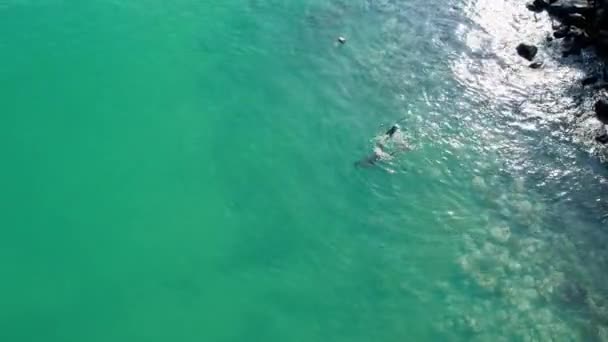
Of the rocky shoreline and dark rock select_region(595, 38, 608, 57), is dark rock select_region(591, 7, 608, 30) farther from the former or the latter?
dark rock select_region(595, 38, 608, 57)

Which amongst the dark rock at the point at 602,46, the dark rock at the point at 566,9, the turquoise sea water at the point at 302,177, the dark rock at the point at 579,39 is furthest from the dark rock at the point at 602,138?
the dark rock at the point at 566,9

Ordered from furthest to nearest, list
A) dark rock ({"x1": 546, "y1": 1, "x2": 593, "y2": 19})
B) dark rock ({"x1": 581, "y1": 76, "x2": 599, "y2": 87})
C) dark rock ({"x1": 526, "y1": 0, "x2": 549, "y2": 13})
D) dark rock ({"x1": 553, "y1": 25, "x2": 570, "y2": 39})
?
1. dark rock ({"x1": 526, "y1": 0, "x2": 549, "y2": 13})
2. dark rock ({"x1": 553, "y1": 25, "x2": 570, "y2": 39})
3. dark rock ({"x1": 546, "y1": 1, "x2": 593, "y2": 19})
4. dark rock ({"x1": 581, "y1": 76, "x2": 599, "y2": 87})

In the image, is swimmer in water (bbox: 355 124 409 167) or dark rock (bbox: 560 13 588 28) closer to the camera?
swimmer in water (bbox: 355 124 409 167)

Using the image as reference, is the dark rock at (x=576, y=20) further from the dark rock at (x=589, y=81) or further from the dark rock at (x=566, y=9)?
the dark rock at (x=589, y=81)

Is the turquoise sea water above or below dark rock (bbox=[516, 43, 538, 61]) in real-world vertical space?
below

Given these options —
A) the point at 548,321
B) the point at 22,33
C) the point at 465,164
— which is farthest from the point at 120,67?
the point at 548,321

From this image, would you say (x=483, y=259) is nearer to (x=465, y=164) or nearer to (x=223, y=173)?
(x=465, y=164)

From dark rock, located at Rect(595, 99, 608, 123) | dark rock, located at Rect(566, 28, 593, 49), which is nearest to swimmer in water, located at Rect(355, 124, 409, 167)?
dark rock, located at Rect(595, 99, 608, 123)
